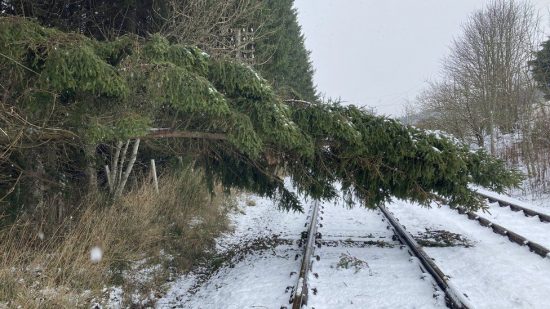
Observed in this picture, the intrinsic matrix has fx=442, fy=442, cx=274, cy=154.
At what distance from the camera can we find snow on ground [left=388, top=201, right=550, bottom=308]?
5.31m

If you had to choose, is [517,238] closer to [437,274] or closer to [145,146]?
[437,274]

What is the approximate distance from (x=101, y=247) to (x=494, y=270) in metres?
5.66

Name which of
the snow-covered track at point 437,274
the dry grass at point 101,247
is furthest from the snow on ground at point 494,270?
the dry grass at point 101,247

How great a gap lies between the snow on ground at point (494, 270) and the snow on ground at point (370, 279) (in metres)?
0.52

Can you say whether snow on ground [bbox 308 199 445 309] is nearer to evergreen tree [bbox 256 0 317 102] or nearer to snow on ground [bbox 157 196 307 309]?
snow on ground [bbox 157 196 307 309]

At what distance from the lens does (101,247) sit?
6230 mm

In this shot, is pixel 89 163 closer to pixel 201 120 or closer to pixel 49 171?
pixel 49 171

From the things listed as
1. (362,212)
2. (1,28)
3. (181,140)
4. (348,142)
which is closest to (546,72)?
(362,212)

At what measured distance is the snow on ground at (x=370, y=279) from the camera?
531 centimetres

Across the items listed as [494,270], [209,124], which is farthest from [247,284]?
[494,270]

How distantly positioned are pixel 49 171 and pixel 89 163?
73 centimetres

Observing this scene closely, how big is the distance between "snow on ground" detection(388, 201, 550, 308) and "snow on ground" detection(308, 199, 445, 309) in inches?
20.5

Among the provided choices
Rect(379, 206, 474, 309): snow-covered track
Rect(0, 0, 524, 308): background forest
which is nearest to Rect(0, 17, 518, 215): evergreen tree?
Rect(0, 0, 524, 308): background forest

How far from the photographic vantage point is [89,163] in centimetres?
754
